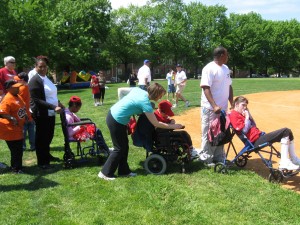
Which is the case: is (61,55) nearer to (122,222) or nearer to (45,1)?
(45,1)

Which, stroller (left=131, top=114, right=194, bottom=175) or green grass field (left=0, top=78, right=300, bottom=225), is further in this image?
stroller (left=131, top=114, right=194, bottom=175)

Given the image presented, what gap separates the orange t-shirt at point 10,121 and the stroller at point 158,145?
6.45ft

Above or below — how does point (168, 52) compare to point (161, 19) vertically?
below

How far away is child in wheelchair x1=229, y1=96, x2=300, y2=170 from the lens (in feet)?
16.6

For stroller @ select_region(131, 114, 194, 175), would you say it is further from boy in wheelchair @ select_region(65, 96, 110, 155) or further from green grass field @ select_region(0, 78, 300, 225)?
boy in wheelchair @ select_region(65, 96, 110, 155)

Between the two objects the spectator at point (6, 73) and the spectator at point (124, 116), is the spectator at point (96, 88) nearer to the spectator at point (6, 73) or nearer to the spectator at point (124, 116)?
the spectator at point (6, 73)

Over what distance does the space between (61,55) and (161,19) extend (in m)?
36.7

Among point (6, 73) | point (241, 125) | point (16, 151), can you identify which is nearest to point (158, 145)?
point (241, 125)

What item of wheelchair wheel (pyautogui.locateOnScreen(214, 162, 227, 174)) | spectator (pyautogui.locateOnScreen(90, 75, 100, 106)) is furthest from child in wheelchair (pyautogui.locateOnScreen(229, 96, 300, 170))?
spectator (pyautogui.locateOnScreen(90, 75, 100, 106))

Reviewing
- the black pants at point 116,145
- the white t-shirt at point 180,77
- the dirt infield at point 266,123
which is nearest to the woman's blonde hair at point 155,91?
the black pants at point 116,145

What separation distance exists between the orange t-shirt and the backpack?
10.7 feet

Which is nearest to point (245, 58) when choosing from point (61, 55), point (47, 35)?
point (61, 55)

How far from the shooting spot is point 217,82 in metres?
6.02

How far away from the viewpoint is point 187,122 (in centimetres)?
1085
